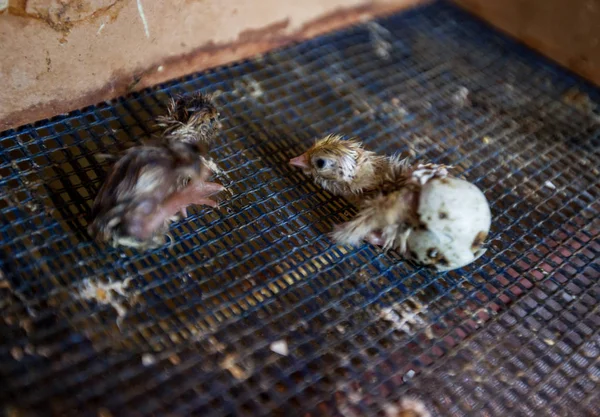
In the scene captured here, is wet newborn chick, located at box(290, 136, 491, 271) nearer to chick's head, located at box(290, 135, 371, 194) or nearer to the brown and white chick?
chick's head, located at box(290, 135, 371, 194)


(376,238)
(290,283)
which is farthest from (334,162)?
(290,283)

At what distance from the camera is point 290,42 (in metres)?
2.08

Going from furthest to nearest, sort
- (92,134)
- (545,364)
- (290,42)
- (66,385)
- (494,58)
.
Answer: (494,58) → (290,42) → (92,134) → (545,364) → (66,385)

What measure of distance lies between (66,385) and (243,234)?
564 mm

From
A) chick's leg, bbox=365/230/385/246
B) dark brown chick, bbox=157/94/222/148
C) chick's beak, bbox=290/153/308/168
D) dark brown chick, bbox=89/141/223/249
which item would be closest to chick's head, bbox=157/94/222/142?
dark brown chick, bbox=157/94/222/148

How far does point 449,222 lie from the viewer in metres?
1.30

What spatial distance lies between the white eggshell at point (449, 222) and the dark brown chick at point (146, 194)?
57cm

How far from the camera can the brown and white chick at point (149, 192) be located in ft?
4.22

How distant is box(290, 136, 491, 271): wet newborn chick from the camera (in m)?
1.31

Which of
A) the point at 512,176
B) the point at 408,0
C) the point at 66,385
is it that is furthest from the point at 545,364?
the point at 408,0

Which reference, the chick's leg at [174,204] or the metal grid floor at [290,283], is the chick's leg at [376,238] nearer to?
the metal grid floor at [290,283]

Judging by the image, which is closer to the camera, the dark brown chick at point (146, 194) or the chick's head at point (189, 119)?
the dark brown chick at point (146, 194)

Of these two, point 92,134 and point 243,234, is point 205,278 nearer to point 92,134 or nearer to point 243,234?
point 243,234

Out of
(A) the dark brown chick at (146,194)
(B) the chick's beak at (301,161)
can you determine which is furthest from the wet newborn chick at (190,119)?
(B) the chick's beak at (301,161)
